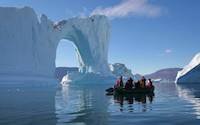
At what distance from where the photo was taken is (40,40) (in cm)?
6003

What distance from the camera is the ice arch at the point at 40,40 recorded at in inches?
2092

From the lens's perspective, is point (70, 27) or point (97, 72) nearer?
point (70, 27)

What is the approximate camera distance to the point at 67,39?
Result: 2886 inches

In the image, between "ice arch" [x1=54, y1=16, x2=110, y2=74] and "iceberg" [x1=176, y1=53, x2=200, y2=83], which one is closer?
"ice arch" [x1=54, y1=16, x2=110, y2=74]

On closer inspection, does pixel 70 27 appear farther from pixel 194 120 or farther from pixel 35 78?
pixel 194 120

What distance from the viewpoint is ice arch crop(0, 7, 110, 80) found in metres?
53.1

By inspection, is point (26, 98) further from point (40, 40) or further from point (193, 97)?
point (40, 40)

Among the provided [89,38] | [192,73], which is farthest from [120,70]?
[192,73]

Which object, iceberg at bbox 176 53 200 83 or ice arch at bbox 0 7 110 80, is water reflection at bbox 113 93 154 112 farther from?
iceberg at bbox 176 53 200 83

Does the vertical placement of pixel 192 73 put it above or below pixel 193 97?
above

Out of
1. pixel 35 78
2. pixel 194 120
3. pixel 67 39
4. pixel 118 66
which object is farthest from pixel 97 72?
pixel 194 120

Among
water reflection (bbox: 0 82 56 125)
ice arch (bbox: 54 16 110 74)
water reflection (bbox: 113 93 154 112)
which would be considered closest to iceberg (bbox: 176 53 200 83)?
ice arch (bbox: 54 16 110 74)

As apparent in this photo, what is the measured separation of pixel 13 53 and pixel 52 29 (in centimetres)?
1296

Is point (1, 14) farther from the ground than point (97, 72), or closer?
farther from the ground
